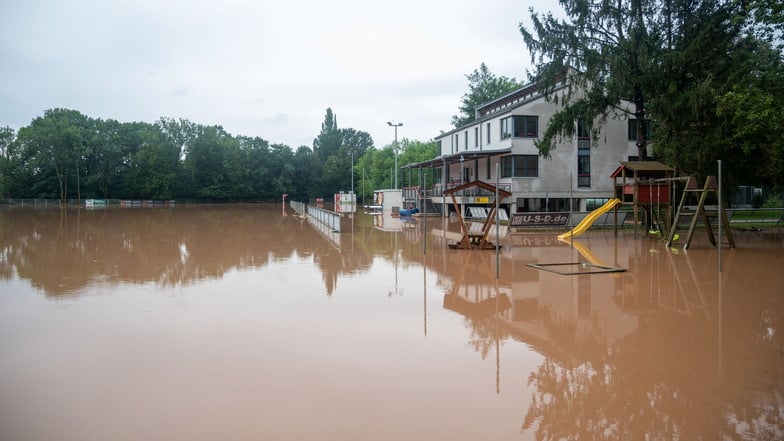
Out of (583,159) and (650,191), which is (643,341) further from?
(583,159)

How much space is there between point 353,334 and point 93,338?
13.8 feet

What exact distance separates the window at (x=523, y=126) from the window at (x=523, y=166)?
1607 millimetres

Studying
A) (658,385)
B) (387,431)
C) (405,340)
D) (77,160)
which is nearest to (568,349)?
(658,385)

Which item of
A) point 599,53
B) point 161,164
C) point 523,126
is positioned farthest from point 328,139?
point 599,53

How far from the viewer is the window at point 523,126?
42.4 metres

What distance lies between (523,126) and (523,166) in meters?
2.96

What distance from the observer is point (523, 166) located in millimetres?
42500

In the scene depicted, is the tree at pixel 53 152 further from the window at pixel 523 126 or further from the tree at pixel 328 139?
the window at pixel 523 126

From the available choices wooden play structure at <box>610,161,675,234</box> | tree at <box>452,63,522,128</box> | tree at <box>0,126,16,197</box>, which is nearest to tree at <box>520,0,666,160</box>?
wooden play structure at <box>610,161,675,234</box>

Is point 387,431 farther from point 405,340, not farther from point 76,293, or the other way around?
point 76,293

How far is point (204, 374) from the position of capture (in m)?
7.56

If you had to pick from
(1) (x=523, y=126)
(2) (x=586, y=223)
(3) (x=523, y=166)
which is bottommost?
(2) (x=586, y=223)

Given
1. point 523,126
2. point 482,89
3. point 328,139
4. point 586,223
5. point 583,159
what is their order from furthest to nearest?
point 328,139 → point 482,89 → point 583,159 → point 523,126 → point 586,223

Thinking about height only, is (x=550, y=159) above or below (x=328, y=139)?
below
